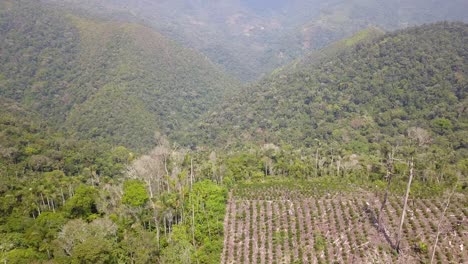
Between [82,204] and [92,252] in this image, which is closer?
[92,252]

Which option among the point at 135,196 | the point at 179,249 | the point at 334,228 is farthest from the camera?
the point at 135,196

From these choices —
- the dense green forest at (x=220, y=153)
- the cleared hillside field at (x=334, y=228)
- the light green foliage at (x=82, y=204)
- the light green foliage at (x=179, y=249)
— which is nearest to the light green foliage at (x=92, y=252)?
the dense green forest at (x=220, y=153)

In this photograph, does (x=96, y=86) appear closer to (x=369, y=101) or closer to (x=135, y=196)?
(x=369, y=101)

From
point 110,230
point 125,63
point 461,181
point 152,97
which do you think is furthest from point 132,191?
point 125,63

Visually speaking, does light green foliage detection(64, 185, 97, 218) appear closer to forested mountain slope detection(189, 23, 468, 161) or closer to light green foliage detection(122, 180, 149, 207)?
light green foliage detection(122, 180, 149, 207)

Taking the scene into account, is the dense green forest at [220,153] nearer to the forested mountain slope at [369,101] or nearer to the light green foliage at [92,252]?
the light green foliage at [92,252]

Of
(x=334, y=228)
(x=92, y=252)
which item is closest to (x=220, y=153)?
(x=334, y=228)
